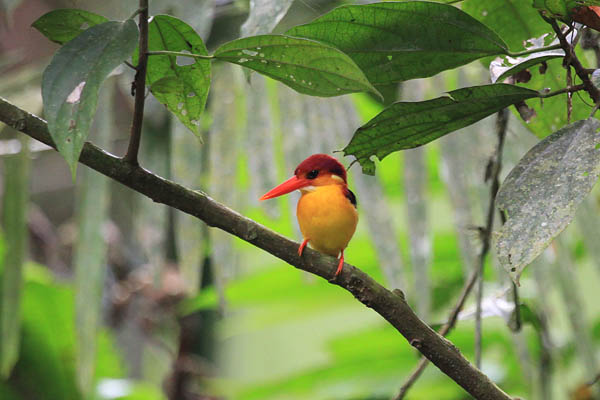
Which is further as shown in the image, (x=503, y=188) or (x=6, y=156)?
(x=6, y=156)

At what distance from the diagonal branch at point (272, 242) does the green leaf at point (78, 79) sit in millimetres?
59

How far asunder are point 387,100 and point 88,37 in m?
0.61

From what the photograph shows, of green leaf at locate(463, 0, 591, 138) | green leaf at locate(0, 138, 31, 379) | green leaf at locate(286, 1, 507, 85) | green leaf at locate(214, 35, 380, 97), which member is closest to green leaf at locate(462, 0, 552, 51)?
green leaf at locate(463, 0, 591, 138)

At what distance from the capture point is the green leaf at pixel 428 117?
54 cm

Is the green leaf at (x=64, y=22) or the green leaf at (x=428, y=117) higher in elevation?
the green leaf at (x=428, y=117)

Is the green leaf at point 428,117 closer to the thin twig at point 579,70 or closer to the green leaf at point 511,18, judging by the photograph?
the thin twig at point 579,70

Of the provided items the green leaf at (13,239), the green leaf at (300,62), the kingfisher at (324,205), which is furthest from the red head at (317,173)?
the green leaf at (13,239)

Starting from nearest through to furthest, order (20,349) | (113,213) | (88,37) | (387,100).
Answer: (88,37) < (387,100) < (20,349) < (113,213)

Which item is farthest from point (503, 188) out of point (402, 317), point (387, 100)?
point (387, 100)

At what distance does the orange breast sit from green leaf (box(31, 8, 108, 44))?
0.29 metres

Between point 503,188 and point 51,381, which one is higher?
point 503,188

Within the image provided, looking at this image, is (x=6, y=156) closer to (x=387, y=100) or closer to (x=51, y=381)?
(x=387, y=100)

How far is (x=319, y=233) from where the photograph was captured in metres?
0.73

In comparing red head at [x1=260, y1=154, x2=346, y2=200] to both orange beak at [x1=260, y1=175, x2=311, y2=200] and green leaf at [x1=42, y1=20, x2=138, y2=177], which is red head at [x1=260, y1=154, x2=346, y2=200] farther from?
green leaf at [x1=42, y1=20, x2=138, y2=177]
